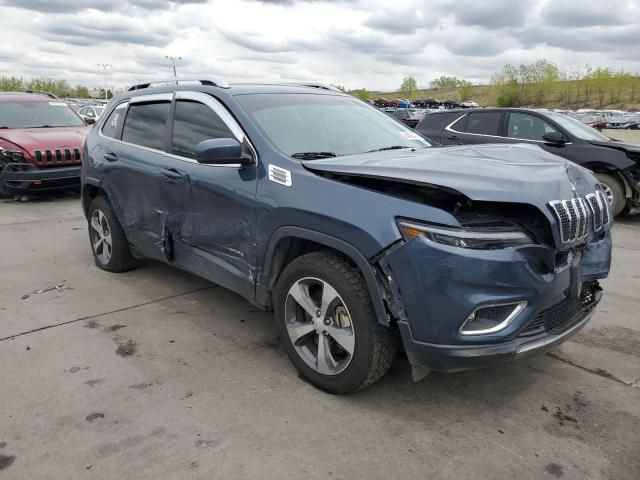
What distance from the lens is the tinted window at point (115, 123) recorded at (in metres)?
5.03

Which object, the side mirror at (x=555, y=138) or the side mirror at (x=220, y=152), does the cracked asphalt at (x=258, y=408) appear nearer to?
the side mirror at (x=220, y=152)

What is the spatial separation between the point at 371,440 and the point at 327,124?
2122 mm

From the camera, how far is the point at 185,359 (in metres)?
3.59

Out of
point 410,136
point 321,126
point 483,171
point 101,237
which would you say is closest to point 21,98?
point 101,237

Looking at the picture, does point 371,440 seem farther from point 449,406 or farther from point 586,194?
point 586,194

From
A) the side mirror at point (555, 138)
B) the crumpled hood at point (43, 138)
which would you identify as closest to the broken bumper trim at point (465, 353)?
the side mirror at point (555, 138)

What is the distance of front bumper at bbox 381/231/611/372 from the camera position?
2.50 meters

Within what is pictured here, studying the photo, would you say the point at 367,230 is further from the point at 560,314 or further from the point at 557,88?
the point at 557,88

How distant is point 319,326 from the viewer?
10.1 feet

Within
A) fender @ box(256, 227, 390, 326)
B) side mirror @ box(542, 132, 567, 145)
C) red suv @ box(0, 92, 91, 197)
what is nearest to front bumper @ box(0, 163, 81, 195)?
red suv @ box(0, 92, 91, 197)

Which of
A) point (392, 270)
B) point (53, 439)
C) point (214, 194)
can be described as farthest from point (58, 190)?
point (392, 270)

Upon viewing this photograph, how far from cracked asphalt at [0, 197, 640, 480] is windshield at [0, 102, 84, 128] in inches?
259

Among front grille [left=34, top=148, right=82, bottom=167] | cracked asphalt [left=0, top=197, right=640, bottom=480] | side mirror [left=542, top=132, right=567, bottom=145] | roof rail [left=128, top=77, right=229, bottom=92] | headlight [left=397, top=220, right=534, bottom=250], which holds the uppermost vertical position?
roof rail [left=128, top=77, right=229, bottom=92]

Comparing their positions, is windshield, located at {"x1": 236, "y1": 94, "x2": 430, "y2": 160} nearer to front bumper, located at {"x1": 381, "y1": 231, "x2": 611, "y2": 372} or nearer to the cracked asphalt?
front bumper, located at {"x1": 381, "y1": 231, "x2": 611, "y2": 372}
